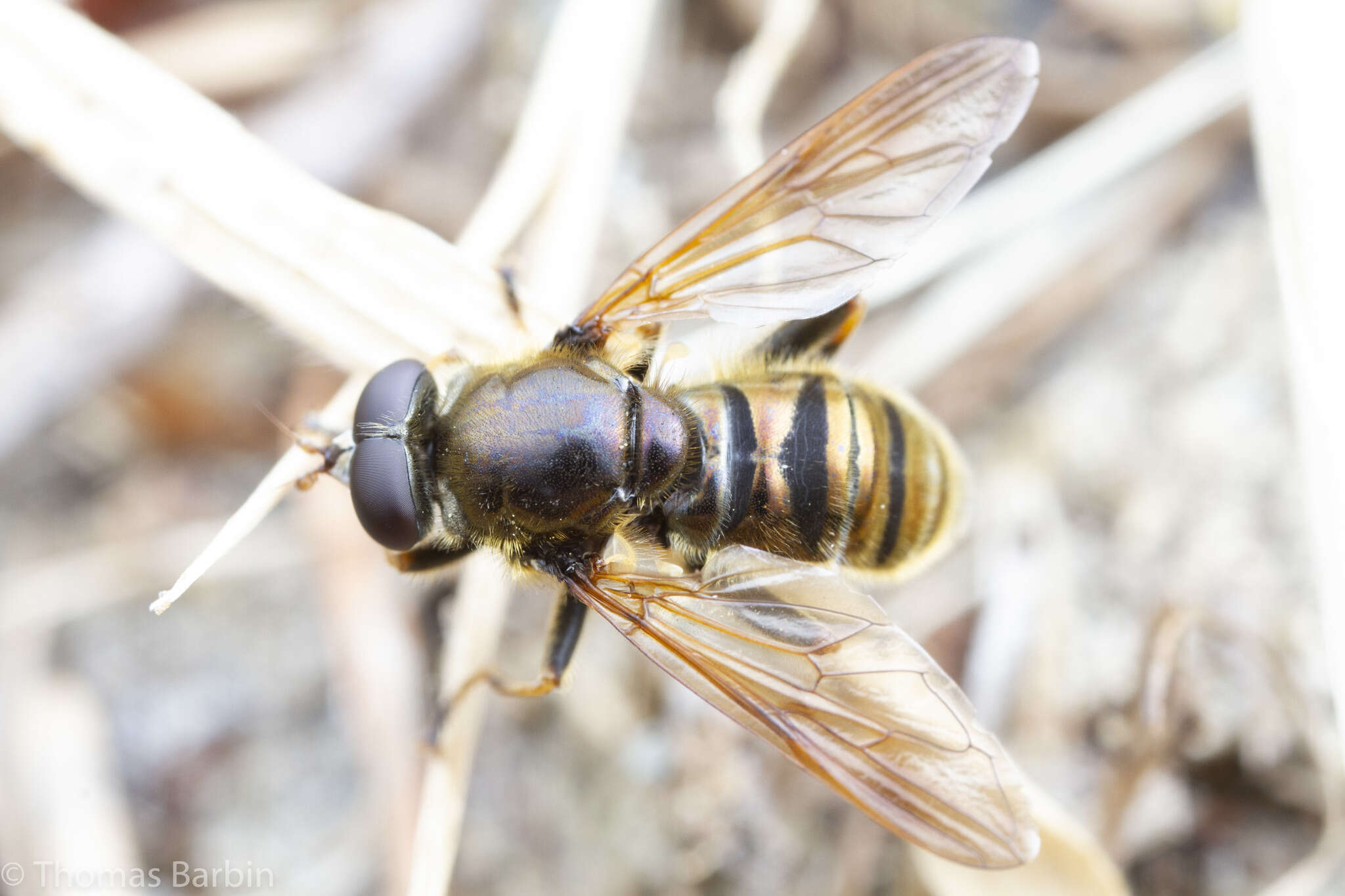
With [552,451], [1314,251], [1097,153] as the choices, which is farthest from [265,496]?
[1097,153]

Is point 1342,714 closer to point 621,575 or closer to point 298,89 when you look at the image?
point 621,575

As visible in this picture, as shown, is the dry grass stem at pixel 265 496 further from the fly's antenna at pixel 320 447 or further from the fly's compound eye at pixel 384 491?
the fly's compound eye at pixel 384 491

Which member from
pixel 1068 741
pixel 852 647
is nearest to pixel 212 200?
pixel 852 647

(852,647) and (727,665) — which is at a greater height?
(852,647)

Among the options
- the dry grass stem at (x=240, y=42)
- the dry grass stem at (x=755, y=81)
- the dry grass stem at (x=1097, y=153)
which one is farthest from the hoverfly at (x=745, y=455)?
the dry grass stem at (x=240, y=42)

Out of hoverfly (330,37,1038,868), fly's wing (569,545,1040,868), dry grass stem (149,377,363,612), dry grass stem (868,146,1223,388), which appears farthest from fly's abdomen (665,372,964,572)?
dry grass stem (149,377,363,612)

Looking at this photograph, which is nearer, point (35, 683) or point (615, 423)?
point (615, 423)

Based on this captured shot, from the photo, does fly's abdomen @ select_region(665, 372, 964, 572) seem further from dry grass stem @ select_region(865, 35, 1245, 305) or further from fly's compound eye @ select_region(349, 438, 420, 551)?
dry grass stem @ select_region(865, 35, 1245, 305)
